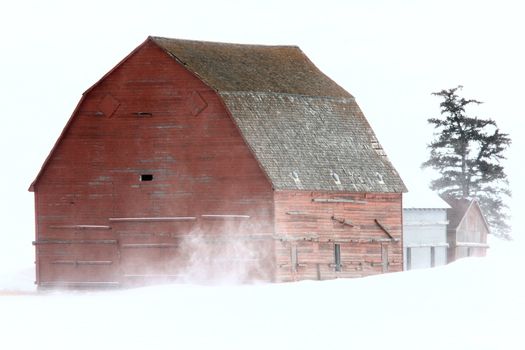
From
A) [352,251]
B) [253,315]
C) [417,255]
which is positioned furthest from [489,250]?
Result: [253,315]

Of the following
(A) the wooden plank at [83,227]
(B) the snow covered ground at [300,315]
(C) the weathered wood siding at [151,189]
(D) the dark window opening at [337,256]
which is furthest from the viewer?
(D) the dark window opening at [337,256]

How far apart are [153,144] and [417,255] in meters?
17.3

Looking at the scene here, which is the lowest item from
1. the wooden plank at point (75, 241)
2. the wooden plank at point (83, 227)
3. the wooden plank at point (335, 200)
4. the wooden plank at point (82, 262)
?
the wooden plank at point (82, 262)

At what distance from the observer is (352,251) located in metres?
79.3

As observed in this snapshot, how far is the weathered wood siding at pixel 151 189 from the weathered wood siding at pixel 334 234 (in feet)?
2.88

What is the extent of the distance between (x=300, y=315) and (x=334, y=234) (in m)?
20.3

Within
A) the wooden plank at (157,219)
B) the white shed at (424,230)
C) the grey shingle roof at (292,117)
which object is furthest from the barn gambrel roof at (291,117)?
the white shed at (424,230)

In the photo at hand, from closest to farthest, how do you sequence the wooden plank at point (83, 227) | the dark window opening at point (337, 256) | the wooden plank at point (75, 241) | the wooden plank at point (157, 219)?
the wooden plank at point (157, 219), the wooden plank at point (75, 241), the wooden plank at point (83, 227), the dark window opening at point (337, 256)

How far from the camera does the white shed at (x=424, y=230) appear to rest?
90062 mm

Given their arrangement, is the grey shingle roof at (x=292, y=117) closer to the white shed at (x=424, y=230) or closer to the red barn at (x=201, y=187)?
the red barn at (x=201, y=187)

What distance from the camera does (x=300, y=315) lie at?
58281mm

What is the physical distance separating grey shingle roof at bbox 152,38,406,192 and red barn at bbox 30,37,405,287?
0.24 feet

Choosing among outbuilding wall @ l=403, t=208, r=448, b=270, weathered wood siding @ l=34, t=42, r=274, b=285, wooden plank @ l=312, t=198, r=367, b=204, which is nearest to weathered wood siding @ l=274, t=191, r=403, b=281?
wooden plank @ l=312, t=198, r=367, b=204

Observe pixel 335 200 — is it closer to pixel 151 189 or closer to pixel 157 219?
pixel 157 219
